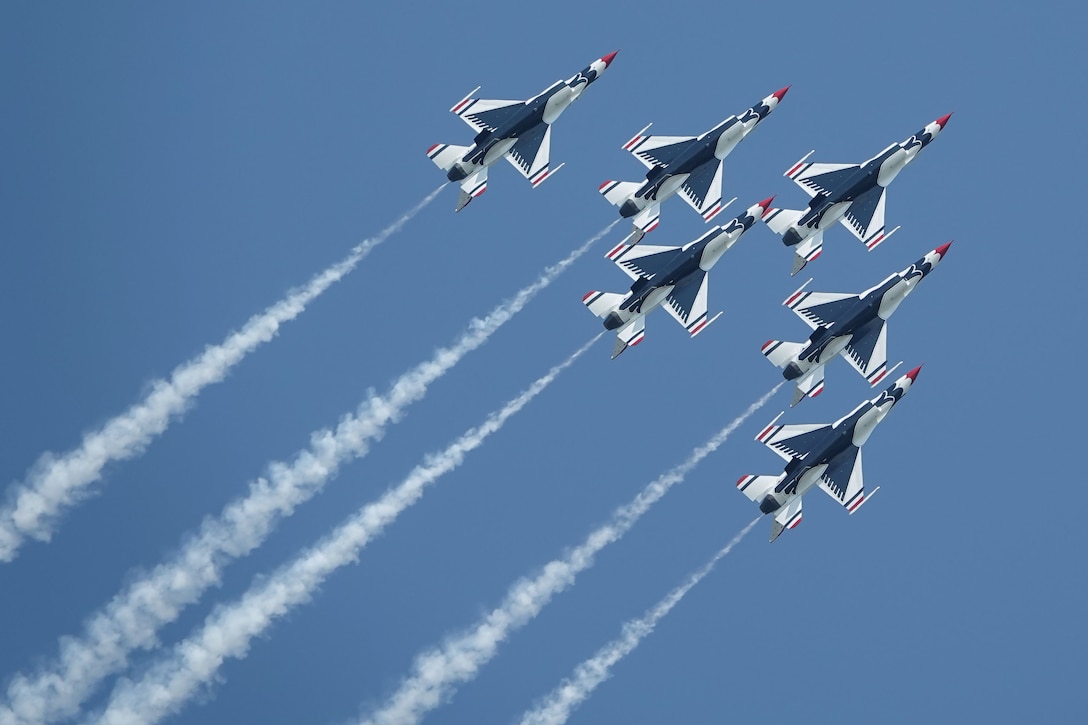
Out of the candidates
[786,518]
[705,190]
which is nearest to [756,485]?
[786,518]

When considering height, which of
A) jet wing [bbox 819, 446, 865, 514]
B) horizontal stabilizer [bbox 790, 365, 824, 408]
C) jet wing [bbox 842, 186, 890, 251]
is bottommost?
jet wing [bbox 819, 446, 865, 514]

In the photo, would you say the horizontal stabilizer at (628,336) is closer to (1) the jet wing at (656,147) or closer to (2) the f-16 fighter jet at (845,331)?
(2) the f-16 fighter jet at (845,331)

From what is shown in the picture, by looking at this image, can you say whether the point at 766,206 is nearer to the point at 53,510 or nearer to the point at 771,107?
the point at 771,107

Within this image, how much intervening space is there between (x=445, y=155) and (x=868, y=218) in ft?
63.2

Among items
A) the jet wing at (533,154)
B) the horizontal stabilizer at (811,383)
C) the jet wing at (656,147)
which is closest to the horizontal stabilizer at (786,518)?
the horizontal stabilizer at (811,383)

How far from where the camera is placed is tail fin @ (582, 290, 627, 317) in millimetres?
124438

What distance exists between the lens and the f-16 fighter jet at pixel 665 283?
124 meters

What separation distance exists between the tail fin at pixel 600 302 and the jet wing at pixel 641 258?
1.76m

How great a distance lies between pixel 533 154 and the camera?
12744cm

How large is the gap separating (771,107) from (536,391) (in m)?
17.3

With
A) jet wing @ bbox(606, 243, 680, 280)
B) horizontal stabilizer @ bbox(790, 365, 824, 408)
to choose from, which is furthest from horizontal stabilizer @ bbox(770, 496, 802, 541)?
jet wing @ bbox(606, 243, 680, 280)

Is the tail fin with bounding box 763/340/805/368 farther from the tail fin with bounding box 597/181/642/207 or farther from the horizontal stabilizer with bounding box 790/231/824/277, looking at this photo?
the tail fin with bounding box 597/181/642/207

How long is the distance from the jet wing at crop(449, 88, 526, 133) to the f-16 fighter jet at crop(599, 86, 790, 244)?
5.47 m

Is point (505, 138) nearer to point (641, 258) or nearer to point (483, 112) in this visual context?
point (483, 112)
